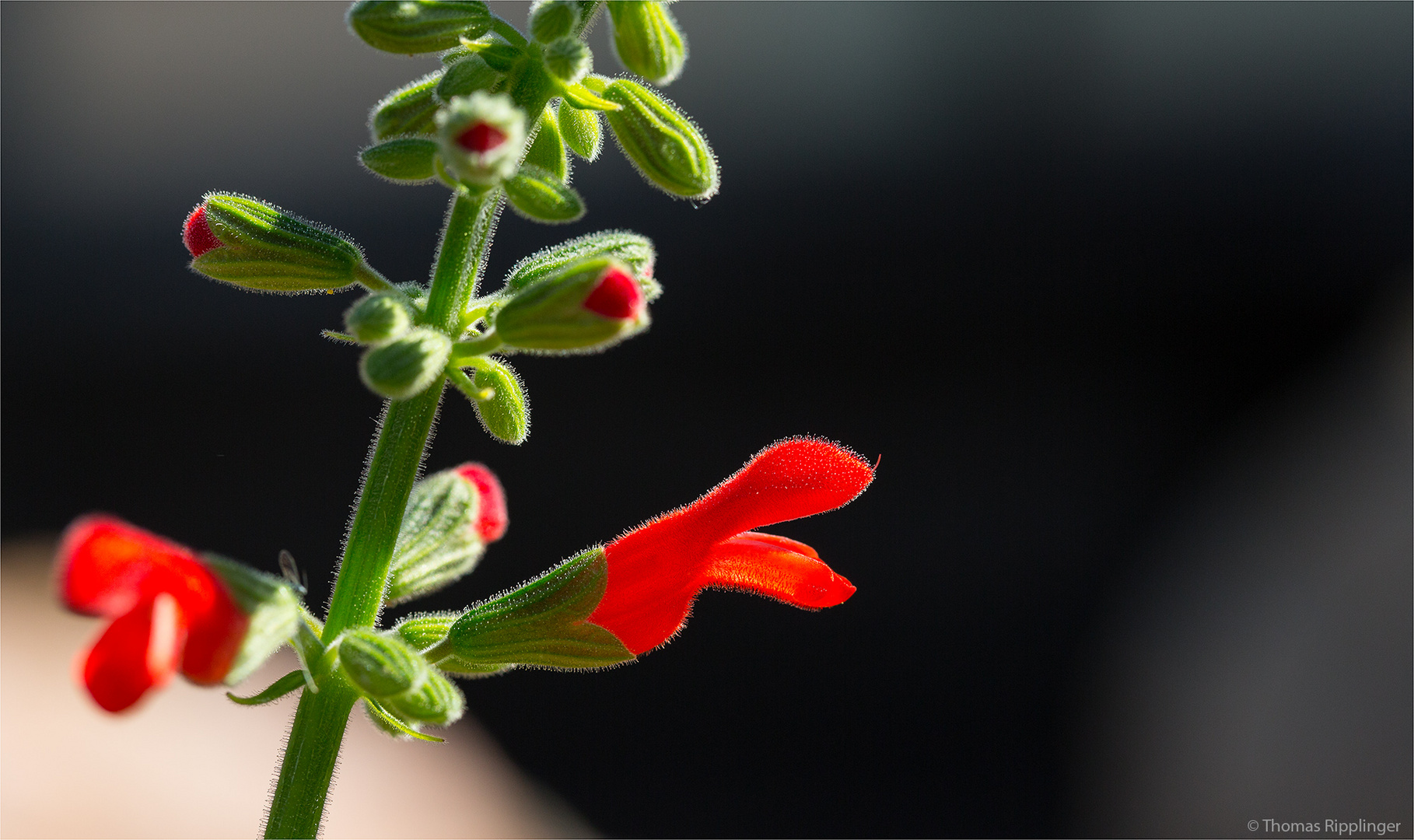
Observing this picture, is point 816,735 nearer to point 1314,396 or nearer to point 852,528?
point 852,528

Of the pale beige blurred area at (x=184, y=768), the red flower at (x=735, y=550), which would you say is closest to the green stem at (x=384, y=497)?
the red flower at (x=735, y=550)

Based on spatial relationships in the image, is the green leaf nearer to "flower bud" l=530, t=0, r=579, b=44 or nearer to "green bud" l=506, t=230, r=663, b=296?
"green bud" l=506, t=230, r=663, b=296

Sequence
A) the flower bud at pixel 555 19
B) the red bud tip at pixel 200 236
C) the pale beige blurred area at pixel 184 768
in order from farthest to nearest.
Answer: the pale beige blurred area at pixel 184 768 < the red bud tip at pixel 200 236 < the flower bud at pixel 555 19

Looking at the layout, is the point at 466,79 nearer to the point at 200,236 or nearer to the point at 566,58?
the point at 566,58

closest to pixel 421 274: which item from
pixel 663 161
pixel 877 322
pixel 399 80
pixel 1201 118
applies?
pixel 399 80

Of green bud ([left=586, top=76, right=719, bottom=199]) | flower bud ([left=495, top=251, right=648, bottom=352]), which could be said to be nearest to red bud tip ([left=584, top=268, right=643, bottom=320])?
flower bud ([left=495, top=251, right=648, bottom=352])

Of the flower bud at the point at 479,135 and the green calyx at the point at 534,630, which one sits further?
the green calyx at the point at 534,630

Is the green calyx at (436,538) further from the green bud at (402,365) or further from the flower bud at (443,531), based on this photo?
the green bud at (402,365)
